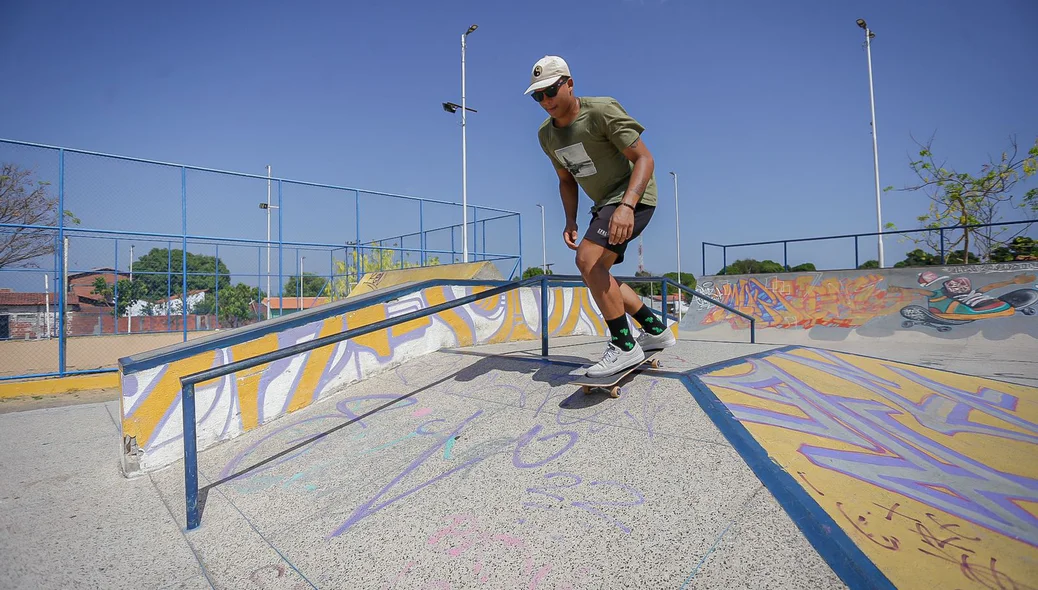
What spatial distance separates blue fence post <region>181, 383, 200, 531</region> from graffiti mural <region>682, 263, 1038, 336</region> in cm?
1410

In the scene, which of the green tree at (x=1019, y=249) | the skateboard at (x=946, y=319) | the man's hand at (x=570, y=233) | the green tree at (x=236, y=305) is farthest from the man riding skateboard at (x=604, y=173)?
the green tree at (x=236, y=305)

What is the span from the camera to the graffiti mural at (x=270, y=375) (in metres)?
3.22

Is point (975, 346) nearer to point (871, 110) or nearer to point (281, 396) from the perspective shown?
point (871, 110)

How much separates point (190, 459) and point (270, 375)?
1394 millimetres

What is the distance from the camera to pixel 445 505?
216cm

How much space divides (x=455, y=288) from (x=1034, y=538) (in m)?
4.70

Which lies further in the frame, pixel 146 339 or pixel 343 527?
pixel 146 339

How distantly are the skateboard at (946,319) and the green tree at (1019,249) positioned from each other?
209cm

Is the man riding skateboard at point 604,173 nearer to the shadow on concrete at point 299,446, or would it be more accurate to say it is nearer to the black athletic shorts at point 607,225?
the black athletic shorts at point 607,225

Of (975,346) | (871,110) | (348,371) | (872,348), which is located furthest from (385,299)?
(871,110)

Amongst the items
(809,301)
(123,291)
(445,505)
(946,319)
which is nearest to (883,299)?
(946,319)

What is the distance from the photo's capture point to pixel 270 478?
9.04 feet

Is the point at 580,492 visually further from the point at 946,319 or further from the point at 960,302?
the point at 960,302

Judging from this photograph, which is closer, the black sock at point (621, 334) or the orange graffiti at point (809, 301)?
the black sock at point (621, 334)
